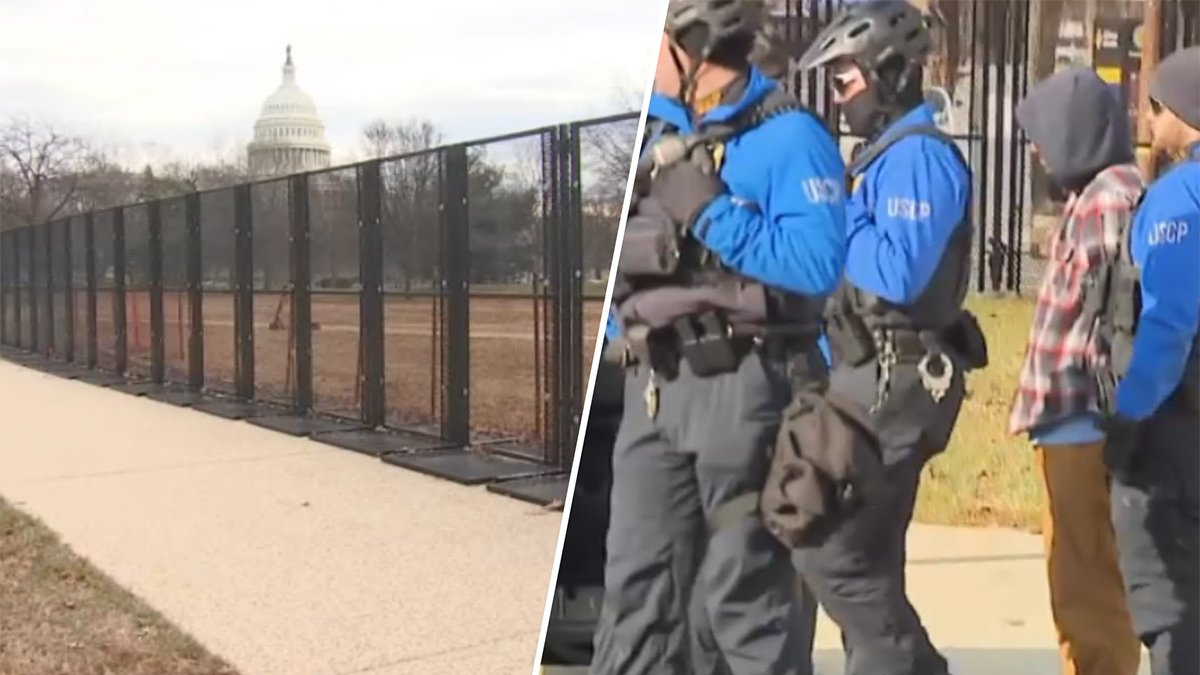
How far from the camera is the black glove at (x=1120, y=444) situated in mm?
1671

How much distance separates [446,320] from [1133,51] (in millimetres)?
1498

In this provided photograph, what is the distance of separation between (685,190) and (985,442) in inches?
19.0

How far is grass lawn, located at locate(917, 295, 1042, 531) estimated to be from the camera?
5.24ft

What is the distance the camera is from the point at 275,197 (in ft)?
7.84

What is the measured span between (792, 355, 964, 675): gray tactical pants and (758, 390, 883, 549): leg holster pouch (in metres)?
0.02

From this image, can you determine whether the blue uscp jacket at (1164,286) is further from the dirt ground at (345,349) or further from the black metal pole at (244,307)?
the black metal pole at (244,307)

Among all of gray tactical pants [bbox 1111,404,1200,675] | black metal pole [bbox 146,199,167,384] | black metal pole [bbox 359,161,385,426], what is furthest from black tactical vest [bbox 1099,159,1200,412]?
black metal pole [bbox 146,199,167,384]

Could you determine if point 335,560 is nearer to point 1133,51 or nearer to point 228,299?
point 228,299

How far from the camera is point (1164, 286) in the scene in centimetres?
163

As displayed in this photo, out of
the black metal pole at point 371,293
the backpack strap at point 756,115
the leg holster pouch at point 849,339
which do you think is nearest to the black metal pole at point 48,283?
the black metal pole at point 371,293

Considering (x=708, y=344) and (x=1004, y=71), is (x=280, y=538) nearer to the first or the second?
(x=708, y=344)

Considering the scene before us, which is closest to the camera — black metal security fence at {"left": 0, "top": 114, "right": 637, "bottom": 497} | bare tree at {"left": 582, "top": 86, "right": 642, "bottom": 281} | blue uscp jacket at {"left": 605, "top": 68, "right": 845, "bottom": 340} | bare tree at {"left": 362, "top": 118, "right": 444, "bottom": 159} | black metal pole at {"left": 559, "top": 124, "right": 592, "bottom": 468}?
blue uscp jacket at {"left": 605, "top": 68, "right": 845, "bottom": 340}

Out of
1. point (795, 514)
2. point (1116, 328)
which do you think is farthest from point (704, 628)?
point (1116, 328)

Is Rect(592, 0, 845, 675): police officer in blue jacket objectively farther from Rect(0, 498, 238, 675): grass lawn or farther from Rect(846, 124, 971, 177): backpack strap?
Rect(0, 498, 238, 675): grass lawn
